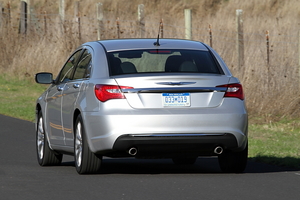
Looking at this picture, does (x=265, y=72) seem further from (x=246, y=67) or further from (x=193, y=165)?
(x=193, y=165)

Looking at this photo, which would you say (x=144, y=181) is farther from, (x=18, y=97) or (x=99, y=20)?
(x=99, y=20)

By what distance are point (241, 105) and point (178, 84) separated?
808 millimetres

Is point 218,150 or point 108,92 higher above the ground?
point 108,92

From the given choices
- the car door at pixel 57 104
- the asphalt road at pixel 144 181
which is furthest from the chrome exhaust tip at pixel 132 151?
the car door at pixel 57 104

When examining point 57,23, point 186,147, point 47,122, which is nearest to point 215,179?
point 186,147

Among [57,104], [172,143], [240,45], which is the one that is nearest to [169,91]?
[172,143]

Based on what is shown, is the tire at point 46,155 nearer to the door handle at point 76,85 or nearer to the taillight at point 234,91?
the door handle at point 76,85

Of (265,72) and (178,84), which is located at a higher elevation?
(178,84)

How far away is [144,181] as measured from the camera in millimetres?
8961

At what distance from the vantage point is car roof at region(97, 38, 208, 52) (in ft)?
32.0

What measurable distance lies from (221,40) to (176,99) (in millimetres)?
14266

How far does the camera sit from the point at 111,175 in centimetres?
951

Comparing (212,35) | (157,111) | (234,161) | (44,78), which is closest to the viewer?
(157,111)

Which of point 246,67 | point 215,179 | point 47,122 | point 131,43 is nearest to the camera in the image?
point 215,179
